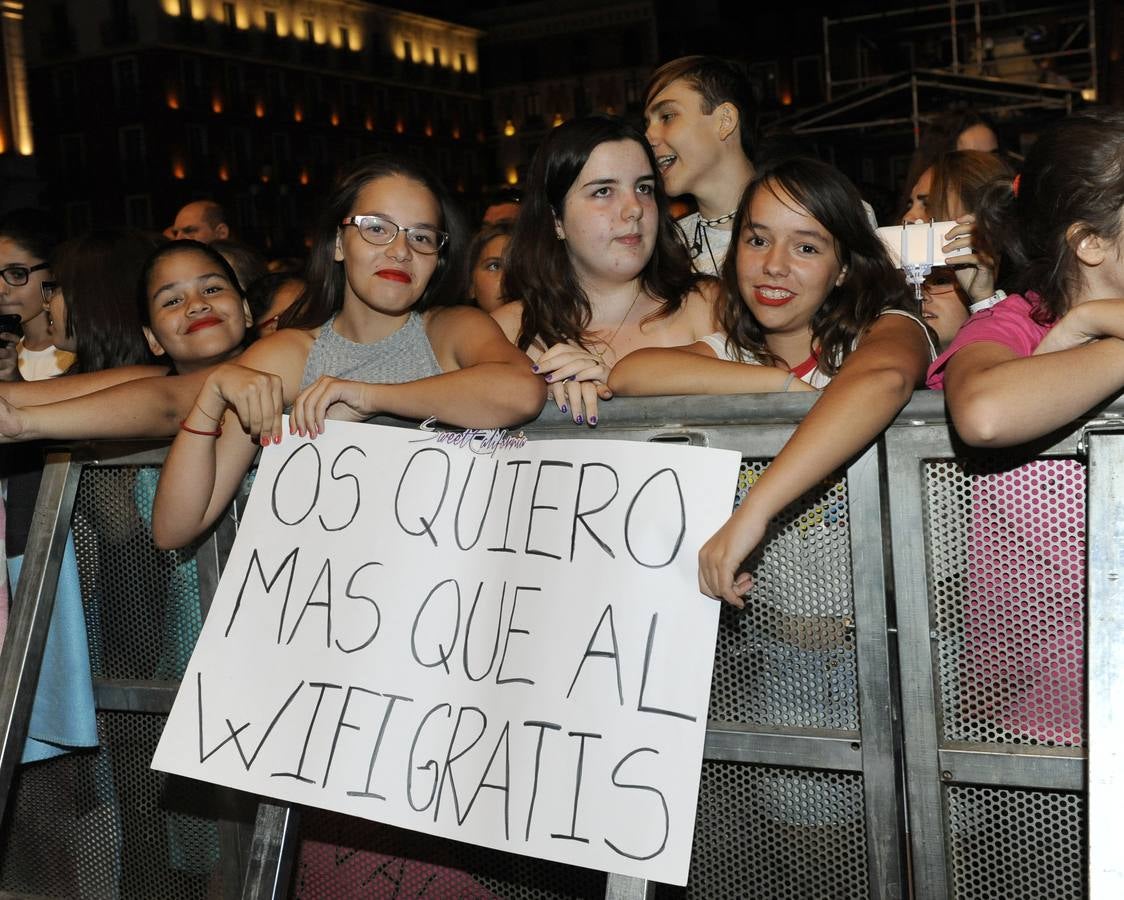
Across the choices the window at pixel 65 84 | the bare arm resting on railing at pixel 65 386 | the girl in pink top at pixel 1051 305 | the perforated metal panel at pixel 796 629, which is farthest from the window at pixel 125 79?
the perforated metal panel at pixel 796 629

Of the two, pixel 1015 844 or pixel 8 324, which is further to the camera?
pixel 8 324

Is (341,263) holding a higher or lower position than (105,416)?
higher

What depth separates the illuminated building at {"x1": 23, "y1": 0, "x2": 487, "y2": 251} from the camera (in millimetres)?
47938

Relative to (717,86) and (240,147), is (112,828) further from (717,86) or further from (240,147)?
(240,147)

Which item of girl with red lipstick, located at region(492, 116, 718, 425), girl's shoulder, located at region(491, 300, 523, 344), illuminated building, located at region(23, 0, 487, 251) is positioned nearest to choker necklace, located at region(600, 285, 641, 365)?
girl with red lipstick, located at region(492, 116, 718, 425)

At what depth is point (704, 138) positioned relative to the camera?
394cm

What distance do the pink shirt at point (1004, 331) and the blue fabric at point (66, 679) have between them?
2.02m

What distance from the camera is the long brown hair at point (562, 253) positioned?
3.25m

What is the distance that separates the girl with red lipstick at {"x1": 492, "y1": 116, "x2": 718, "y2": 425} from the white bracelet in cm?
65

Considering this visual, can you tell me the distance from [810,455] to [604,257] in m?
1.28

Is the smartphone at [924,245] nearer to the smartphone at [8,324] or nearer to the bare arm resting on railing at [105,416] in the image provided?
the bare arm resting on railing at [105,416]

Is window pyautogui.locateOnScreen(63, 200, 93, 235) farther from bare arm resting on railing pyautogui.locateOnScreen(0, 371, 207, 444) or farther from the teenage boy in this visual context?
bare arm resting on railing pyautogui.locateOnScreen(0, 371, 207, 444)

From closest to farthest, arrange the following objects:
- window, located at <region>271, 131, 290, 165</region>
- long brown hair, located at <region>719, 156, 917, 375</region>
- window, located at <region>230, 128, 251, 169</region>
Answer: long brown hair, located at <region>719, 156, 917, 375</region>, window, located at <region>230, 128, 251, 169</region>, window, located at <region>271, 131, 290, 165</region>

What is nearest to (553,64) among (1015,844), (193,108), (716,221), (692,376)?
(193,108)
